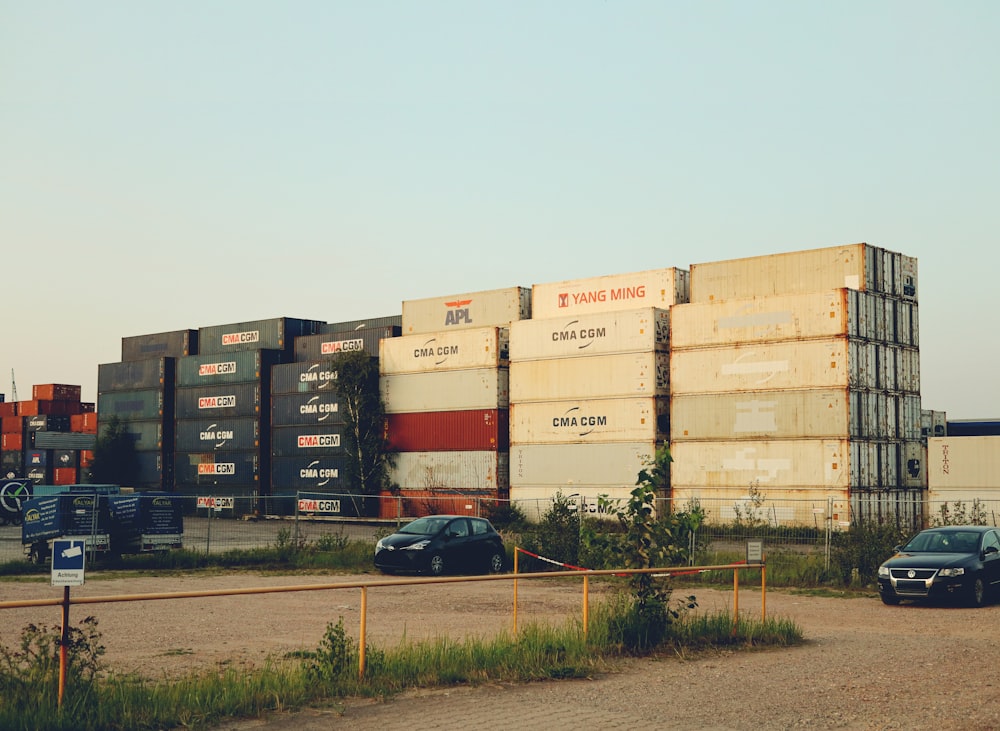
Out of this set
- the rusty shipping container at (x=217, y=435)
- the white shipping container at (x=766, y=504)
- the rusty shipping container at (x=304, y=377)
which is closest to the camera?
the white shipping container at (x=766, y=504)

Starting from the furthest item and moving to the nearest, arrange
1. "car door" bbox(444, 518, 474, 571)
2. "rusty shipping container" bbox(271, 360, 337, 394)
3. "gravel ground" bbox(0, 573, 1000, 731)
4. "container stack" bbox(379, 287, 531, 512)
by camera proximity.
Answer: "rusty shipping container" bbox(271, 360, 337, 394)
"container stack" bbox(379, 287, 531, 512)
"car door" bbox(444, 518, 474, 571)
"gravel ground" bbox(0, 573, 1000, 731)

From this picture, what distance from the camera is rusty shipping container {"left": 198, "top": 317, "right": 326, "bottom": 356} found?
6203 cm

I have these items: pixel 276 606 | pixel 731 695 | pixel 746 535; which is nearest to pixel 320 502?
pixel 746 535

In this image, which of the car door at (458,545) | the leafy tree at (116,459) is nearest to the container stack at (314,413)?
the leafy tree at (116,459)

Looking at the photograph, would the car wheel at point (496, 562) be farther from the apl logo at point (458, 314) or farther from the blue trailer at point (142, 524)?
the apl logo at point (458, 314)

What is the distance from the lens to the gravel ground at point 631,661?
9633 millimetres

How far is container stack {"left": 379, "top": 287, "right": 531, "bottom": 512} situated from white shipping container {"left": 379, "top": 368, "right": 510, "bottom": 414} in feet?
0.16

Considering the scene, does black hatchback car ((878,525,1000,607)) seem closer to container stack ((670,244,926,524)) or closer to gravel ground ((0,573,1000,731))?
gravel ground ((0,573,1000,731))

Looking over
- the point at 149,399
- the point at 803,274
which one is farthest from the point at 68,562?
the point at 149,399

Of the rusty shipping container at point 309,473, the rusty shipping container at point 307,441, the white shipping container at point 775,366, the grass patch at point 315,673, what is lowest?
the grass patch at point 315,673

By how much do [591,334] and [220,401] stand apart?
2665 cm

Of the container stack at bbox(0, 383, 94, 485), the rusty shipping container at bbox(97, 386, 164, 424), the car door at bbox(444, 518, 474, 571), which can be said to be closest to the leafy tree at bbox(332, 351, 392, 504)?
the rusty shipping container at bbox(97, 386, 164, 424)

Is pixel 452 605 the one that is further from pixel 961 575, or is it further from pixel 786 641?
pixel 961 575

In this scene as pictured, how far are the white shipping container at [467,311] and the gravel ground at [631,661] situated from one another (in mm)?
30161
